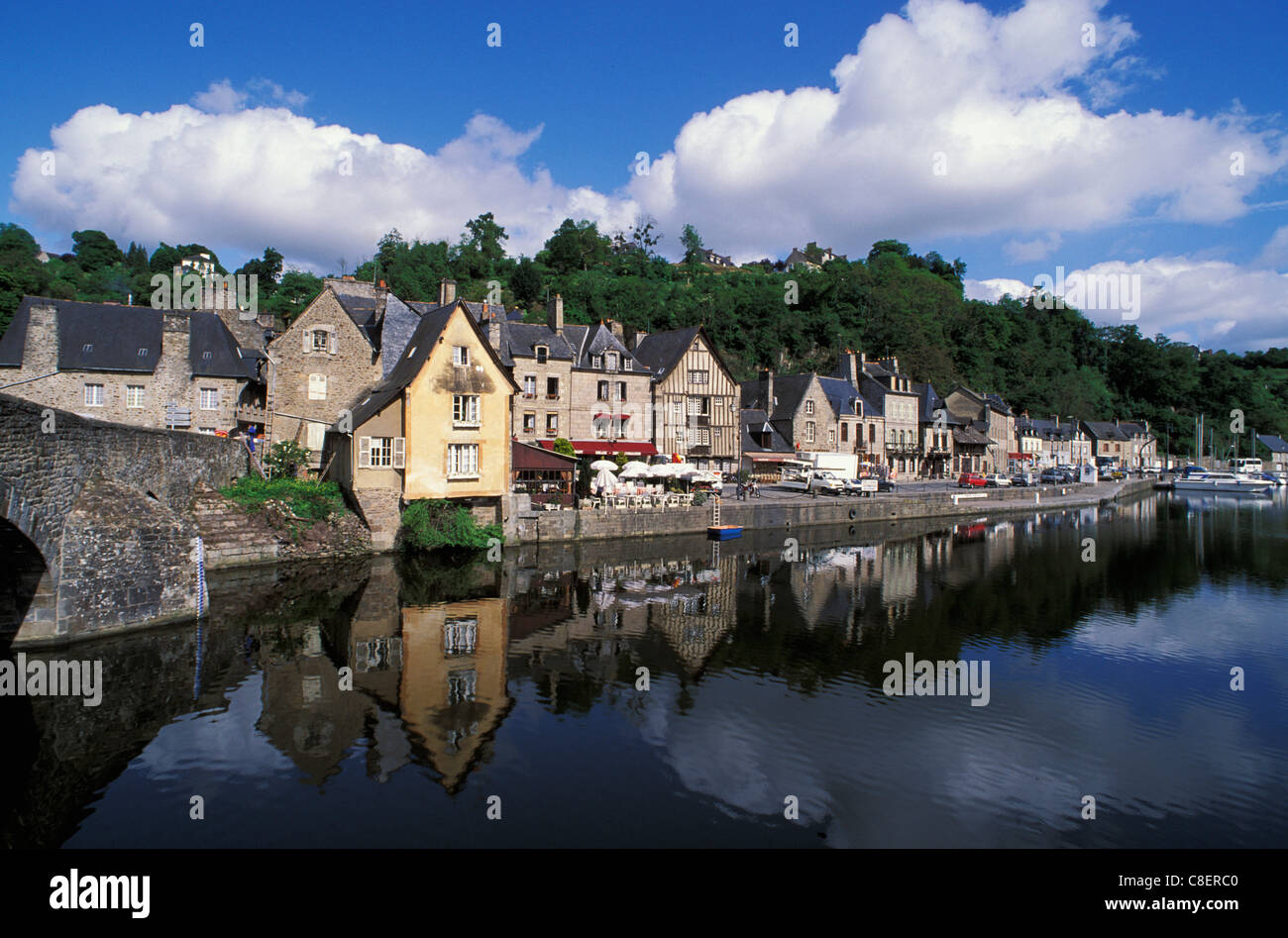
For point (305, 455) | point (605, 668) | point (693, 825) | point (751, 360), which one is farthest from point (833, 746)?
point (751, 360)

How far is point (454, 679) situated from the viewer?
15.5 meters

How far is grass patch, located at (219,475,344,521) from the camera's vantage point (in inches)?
1034

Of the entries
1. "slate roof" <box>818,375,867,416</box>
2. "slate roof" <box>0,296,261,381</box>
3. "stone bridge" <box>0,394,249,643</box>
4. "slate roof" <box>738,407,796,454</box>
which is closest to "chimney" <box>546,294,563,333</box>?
"slate roof" <box>0,296,261,381</box>

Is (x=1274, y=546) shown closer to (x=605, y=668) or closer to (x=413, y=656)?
(x=605, y=668)

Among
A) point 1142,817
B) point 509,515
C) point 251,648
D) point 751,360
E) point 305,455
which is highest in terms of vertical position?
point 751,360

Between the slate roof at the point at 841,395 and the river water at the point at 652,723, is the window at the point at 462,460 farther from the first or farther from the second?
the slate roof at the point at 841,395

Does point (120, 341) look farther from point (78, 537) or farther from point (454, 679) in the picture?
point (454, 679)

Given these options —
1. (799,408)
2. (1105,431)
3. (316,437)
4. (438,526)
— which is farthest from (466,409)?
(1105,431)

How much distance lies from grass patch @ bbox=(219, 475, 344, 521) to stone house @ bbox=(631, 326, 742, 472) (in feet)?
73.8

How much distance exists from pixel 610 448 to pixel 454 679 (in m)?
28.4

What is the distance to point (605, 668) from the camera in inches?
663

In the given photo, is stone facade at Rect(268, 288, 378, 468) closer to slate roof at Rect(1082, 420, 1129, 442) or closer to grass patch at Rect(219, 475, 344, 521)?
Answer: grass patch at Rect(219, 475, 344, 521)
